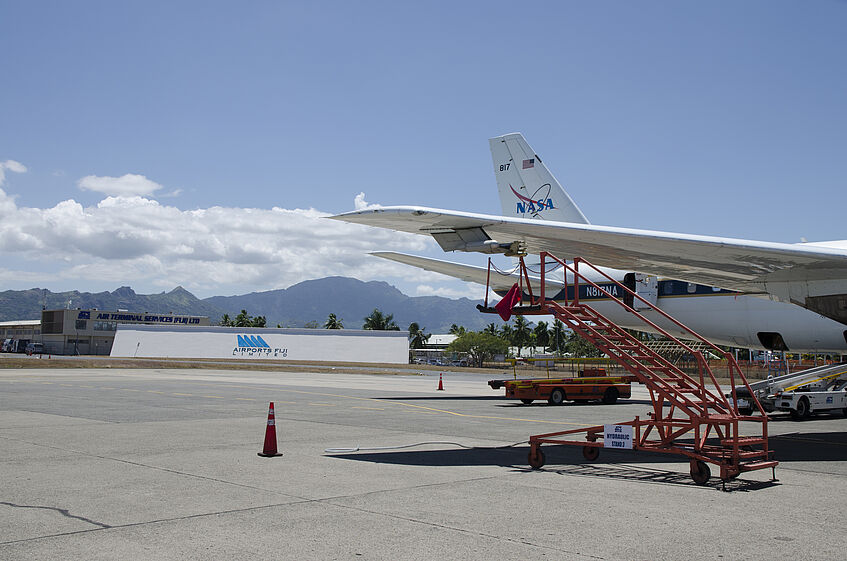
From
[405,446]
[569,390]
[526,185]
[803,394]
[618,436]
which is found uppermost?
[526,185]

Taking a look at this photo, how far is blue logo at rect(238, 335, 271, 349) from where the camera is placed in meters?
90.4

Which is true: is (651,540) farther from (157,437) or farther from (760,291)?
(760,291)

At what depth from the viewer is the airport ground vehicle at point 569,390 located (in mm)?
26406

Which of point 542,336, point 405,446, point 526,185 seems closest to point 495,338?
point 542,336

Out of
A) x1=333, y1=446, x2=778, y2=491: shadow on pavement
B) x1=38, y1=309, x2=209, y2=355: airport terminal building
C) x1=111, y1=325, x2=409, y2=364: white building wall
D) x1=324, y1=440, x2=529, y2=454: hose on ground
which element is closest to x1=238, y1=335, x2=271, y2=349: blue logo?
x1=111, y1=325, x2=409, y2=364: white building wall

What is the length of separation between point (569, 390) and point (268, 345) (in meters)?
68.5

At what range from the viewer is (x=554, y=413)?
2203cm

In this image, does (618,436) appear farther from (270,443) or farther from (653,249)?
(270,443)

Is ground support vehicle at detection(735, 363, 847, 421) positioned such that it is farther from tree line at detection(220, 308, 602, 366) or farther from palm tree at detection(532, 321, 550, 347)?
palm tree at detection(532, 321, 550, 347)

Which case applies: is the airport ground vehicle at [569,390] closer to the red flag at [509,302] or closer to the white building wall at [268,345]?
the red flag at [509,302]

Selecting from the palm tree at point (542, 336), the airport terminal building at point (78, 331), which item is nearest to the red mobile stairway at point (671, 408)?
the airport terminal building at point (78, 331)

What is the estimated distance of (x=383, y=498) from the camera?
8688 mm

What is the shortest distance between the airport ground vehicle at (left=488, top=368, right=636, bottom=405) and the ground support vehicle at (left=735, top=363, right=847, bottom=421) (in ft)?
17.1

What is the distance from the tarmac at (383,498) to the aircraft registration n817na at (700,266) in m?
3.64
